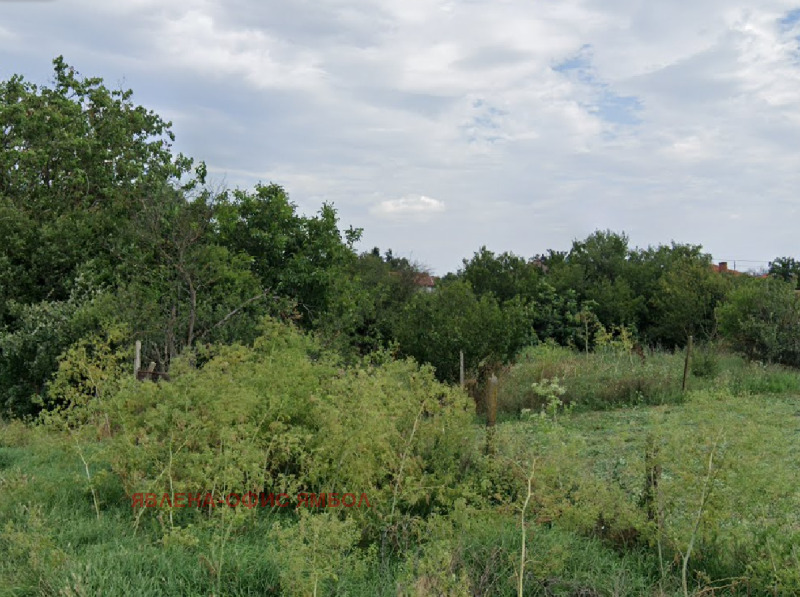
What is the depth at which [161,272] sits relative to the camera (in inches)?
451

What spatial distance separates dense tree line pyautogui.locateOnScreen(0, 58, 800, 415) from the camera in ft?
35.1

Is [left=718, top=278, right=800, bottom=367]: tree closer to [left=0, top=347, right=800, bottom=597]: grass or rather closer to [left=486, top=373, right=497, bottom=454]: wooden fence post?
[left=0, top=347, right=800, bottom=597]: grass

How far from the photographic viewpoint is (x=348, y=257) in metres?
15.4

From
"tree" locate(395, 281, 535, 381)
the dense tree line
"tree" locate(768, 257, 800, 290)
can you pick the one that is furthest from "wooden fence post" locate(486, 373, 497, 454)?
"tree" locate(768, 257, 800, 290)

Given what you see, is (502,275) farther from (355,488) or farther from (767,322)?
(355,488)

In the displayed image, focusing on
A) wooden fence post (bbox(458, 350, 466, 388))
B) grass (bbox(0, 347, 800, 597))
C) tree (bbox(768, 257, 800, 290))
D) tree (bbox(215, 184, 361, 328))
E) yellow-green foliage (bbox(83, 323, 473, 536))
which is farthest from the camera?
tree (bbox(768, 257, 800, 290))

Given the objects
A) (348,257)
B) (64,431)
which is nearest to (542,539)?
(64,431)

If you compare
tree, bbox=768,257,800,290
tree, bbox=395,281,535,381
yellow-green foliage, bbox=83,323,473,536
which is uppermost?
tree, bbox=768,257,800,290

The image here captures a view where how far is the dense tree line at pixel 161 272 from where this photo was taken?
35.1ft

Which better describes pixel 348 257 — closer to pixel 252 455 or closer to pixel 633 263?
pixel 252 455

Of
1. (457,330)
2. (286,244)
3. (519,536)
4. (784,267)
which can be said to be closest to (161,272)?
(286,244)

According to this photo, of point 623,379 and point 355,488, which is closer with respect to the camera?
point 355,488

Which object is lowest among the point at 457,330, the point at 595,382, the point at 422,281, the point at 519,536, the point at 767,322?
the point at 519,536

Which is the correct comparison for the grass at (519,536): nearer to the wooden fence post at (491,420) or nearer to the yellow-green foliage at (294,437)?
the wooden fence post at (491,420)
